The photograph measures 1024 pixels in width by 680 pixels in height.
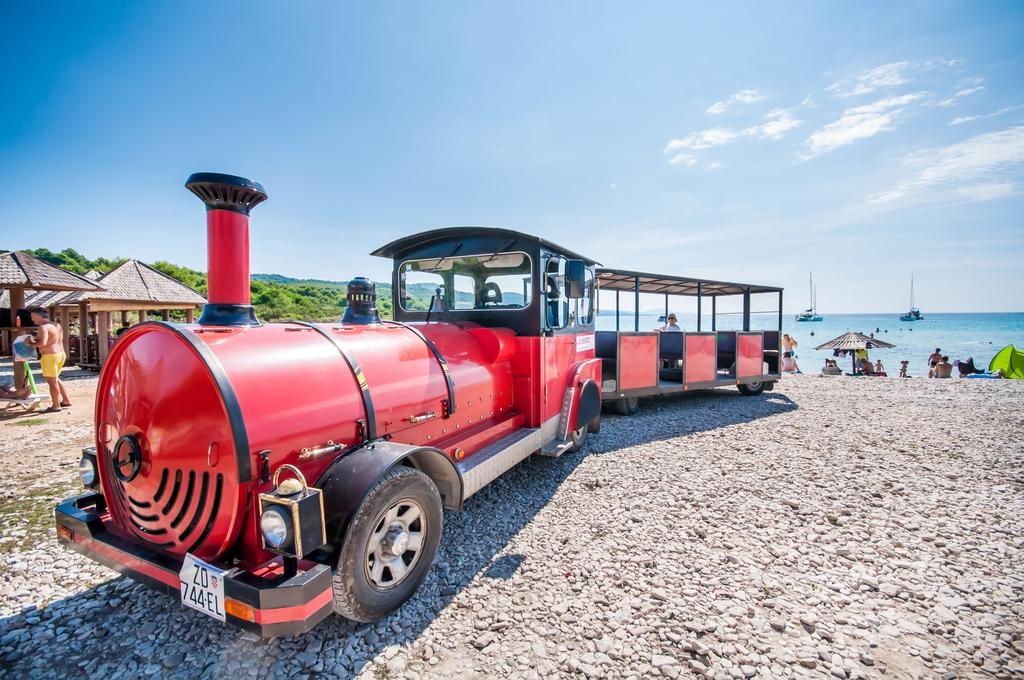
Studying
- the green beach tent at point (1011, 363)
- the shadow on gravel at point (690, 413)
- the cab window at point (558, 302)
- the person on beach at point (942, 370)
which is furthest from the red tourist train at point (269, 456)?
the green beach tent at point (1011, 363)

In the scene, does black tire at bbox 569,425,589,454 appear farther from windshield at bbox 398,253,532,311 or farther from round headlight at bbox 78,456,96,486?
round headlight at bbox 78,456,96,486

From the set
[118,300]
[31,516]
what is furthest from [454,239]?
[118,300]

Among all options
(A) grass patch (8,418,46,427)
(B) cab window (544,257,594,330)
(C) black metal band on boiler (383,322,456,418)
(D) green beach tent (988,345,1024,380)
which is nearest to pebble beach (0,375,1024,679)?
(C) black metal band on boiler (383,322,456,418)

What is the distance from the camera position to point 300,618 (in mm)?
1979

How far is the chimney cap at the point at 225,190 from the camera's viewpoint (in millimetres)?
2545

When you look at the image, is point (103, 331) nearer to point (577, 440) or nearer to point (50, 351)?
point (50, 351)

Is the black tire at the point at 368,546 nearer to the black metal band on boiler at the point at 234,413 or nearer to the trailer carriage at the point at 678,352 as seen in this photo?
the black metal band on boiler at the point at 234,413

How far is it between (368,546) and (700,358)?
9.26m

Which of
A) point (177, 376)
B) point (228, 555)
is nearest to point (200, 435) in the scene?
point (177, 376)

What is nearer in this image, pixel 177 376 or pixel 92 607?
pixel 177 376

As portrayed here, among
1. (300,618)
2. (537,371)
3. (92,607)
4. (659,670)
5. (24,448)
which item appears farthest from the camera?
(24,448)

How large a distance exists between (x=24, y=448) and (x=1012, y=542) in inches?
446

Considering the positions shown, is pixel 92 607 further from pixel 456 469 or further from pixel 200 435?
pixel 456 469

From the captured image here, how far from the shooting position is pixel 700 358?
33.2 feet
